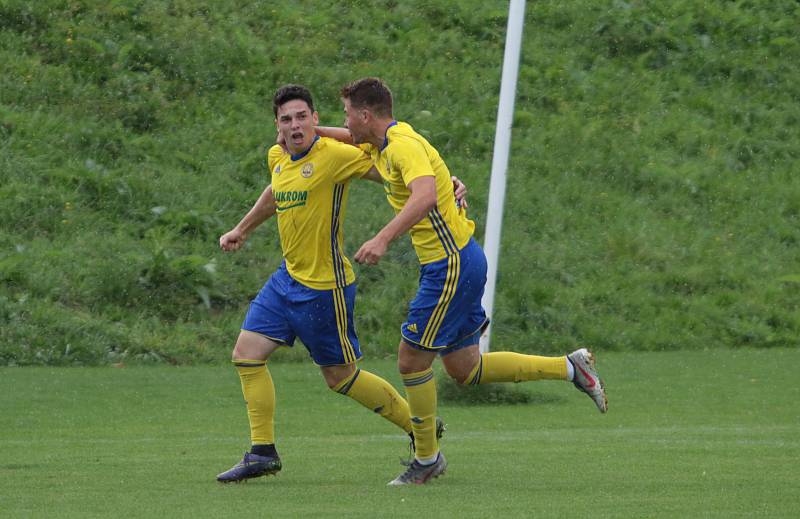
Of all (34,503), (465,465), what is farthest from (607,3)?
(34,503)

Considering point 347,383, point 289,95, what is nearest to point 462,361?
point 347,383

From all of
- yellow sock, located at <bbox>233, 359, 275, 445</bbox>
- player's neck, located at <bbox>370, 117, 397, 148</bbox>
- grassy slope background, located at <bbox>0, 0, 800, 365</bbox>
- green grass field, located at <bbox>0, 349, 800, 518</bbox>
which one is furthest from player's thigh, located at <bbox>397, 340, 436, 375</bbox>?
grassy slope background, located at <bbox>0, 0, 800, 365</bbox>

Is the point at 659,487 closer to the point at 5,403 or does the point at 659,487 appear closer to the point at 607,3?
the point at 5,403

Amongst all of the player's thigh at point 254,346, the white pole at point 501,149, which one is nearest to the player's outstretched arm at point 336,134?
the player's thigh at point 254,346

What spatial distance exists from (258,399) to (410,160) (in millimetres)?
1680

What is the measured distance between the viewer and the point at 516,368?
8359mm

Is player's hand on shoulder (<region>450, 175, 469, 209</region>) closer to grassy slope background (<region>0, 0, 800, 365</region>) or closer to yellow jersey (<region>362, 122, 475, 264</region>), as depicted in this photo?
yellow jersey (<region>362, 122, 475, 264</region>)

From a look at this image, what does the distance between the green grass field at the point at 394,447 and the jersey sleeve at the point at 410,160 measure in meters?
1.64

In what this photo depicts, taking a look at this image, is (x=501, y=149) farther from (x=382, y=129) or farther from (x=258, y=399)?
(x=258, y=399)

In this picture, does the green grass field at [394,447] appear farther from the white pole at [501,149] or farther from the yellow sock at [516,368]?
the white pole at [501,149]

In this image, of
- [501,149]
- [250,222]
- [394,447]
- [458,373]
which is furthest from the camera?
[501,149]

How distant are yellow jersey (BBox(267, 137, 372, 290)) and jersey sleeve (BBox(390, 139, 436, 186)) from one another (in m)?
0.58

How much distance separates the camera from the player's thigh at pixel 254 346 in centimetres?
798

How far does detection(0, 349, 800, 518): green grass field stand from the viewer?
22.5 feet
